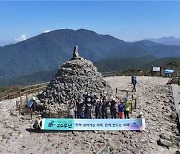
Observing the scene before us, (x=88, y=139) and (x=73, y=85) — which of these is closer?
(x=88, y=139)

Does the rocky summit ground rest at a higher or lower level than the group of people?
lower

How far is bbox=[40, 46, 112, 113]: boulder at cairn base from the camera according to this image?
102 ft

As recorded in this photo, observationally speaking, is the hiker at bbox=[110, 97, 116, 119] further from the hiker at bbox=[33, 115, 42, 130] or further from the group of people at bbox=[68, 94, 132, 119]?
the hiker at bbox=[33, 115, 42, 130]

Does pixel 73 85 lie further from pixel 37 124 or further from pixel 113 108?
pixel 37 124

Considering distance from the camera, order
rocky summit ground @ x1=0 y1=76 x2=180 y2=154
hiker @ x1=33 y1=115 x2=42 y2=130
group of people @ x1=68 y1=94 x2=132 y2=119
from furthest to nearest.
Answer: group of people @ x1=68 y1=94 x2=132 y2=119
hiker @ x1=33 y1=115 x2=42 y2=130
rocky summit ground @ x1=0 y1=76 x2=180 y2=154

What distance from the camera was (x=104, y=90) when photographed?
107ft

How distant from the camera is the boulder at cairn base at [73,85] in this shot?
30969 mm

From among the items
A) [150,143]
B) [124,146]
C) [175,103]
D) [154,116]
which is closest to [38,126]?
[124,146]

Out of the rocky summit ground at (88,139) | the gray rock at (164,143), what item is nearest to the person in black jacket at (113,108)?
the rocky summit ground at (88,139)

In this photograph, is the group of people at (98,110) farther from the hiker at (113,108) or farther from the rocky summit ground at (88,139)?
the rocky summit ground at (88,139)

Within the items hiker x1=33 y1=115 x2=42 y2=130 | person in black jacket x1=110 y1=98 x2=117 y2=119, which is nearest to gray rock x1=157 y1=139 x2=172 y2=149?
person in black jacket x1=110 y1=98 x2=117 y2=119

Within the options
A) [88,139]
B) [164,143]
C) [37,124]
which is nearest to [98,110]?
[88,139]

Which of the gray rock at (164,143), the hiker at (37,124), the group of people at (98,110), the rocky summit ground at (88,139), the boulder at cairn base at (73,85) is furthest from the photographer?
the boulder at cairn base at (73,85)

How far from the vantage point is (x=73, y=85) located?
3162 cm
